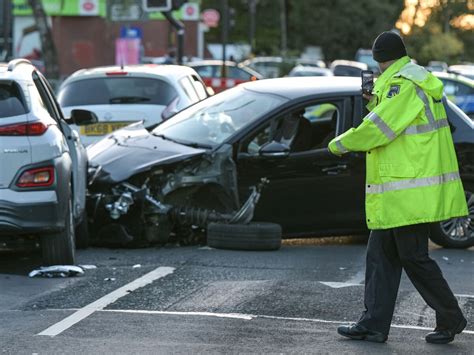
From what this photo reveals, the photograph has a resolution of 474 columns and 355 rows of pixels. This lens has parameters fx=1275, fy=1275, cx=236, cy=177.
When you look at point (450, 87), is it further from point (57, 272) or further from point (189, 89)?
point (57, 272)

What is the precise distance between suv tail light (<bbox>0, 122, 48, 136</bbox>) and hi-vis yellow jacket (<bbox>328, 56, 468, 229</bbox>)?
288cm

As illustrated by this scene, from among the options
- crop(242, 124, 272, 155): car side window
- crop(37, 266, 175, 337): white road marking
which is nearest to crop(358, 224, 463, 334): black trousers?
crop(37, 266, 175, 337): white road marking

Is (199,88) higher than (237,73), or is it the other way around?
(199,88)

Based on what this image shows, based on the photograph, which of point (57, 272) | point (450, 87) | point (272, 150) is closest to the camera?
point (57, 272)

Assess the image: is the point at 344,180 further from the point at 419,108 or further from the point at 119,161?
the point at 419,108

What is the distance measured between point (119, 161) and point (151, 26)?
1902 inches

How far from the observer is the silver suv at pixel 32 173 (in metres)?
8.88

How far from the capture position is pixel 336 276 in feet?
30.8

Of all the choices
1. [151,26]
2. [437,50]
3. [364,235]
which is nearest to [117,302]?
[364,235]

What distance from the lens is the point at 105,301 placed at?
8.06 meters

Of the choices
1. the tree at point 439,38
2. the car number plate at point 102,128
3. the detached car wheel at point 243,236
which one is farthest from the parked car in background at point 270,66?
the detached car wheel at point 243,236

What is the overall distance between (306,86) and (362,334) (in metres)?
4.70

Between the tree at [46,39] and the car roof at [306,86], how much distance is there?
23088 mm

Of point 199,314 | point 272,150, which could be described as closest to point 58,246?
point 199,314
